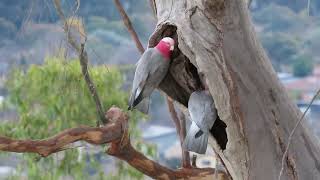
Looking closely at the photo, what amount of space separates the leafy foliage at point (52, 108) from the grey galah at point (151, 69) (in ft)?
1.96

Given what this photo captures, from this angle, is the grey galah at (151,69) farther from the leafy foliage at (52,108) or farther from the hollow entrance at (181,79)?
the leafy foliage at (52,108)

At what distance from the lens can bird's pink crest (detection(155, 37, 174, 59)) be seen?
72 centimetres

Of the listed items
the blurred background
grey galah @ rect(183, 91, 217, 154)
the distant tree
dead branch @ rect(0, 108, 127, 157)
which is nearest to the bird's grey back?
grey galah @ rect(183, 91, 217, 154)

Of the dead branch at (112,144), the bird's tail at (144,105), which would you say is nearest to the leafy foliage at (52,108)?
the dead branch at (112,144)

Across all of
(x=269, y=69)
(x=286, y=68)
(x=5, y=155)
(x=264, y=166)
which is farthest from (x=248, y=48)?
(x=5, y=155)

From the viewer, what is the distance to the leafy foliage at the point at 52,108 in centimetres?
138

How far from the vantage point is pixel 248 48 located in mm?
717

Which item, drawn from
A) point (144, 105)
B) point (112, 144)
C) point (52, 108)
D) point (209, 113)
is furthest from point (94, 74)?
point (209, 113)

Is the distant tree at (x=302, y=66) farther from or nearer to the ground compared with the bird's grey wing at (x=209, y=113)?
nearer to the ground

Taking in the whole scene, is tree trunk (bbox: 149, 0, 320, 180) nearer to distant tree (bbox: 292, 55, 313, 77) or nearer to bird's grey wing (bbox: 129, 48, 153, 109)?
bird's grey wing (bbox: 129, 48, 153, 109)

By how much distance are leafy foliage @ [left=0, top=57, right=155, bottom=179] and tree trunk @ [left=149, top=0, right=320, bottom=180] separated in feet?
2.00

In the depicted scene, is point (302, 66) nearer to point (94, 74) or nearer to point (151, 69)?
point (94, 74)

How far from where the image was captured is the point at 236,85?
27.8 inches

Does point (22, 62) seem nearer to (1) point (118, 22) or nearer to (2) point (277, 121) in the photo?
(1) point (118, 22)
